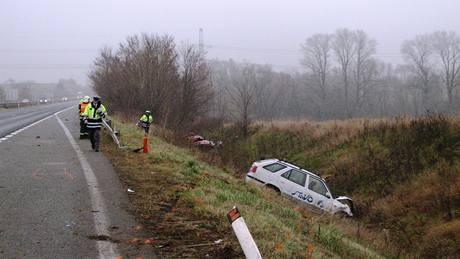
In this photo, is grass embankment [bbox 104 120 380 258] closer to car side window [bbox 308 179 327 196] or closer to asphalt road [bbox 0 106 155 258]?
asphalt road [bbox 0 106 155 258]

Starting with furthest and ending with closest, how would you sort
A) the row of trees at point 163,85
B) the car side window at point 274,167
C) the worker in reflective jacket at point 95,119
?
the row of trees at point 163,85
the car side window at point 274,167
the worker in reflective jacket at point 95,119

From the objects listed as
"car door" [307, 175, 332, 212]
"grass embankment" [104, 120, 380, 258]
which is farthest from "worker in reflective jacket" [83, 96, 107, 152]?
"car door" [307, 175, 332, 212]

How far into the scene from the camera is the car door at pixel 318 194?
15.7 meters

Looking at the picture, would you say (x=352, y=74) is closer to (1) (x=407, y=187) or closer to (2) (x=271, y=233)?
(1) (x=407, y=187)

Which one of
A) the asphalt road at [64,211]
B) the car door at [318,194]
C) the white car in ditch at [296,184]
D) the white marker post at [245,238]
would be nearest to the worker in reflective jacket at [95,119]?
the asphalt road at [64,211]

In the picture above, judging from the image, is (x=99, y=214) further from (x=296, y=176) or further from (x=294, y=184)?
(x=296, y=176)

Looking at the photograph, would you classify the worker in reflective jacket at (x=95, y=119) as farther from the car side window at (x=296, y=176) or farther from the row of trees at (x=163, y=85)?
the row of trees at (x=163, y=85)

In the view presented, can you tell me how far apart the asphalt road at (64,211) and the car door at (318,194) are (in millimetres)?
7191

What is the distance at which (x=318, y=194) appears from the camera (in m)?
15.8

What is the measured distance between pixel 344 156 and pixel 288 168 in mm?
10657

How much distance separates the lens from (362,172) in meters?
23.3

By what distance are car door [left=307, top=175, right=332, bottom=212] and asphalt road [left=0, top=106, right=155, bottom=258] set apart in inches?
283

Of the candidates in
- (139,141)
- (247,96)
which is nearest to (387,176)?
(139,141)

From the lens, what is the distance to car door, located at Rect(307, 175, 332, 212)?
15668mm
